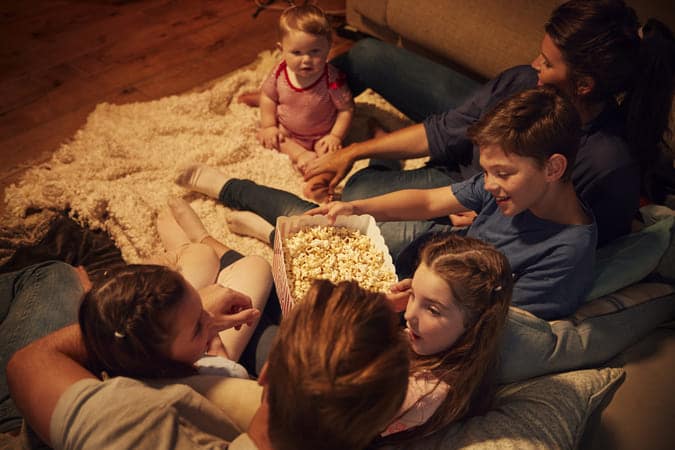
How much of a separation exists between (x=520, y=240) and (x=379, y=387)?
72cm

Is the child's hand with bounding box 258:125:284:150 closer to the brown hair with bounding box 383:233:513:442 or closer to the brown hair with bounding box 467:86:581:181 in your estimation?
the brown hair with bounding box 467:86:581:181

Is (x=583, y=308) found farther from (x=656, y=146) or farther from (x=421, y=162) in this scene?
(x=421, y=162)

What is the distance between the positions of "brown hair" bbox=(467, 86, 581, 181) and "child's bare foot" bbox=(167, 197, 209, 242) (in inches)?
40.6

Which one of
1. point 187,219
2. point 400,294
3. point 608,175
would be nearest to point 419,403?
point 400,294

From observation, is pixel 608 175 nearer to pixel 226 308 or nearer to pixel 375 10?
pixel 226 308

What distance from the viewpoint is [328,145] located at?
2.21 metres

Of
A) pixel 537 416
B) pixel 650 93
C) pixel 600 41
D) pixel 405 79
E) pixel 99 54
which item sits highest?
pixel 600 41

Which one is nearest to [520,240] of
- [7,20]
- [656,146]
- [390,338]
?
[656,146]

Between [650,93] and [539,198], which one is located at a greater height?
[650,93]

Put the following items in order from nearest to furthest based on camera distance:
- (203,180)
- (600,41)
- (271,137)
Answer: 1. (600,41)
2. (203,180)
3. (271,137)

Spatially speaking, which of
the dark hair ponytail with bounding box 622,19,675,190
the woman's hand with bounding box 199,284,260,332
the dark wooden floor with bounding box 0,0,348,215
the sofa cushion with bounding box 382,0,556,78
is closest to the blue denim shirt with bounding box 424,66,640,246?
the dark hair ponytail with bounding box 622,19,675,190

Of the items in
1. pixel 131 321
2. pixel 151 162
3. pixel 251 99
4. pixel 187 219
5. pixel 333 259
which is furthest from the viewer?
pixel 251 99

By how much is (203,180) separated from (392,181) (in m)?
0.69

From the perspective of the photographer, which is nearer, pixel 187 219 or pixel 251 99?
pixel 187 219
